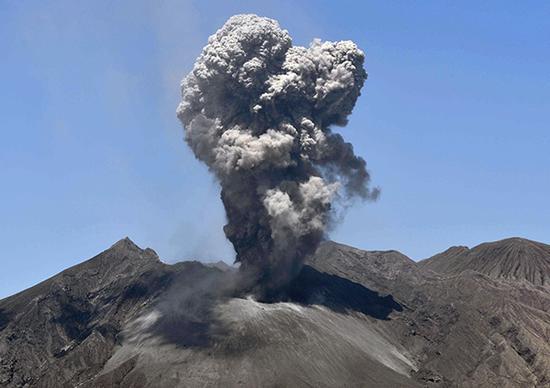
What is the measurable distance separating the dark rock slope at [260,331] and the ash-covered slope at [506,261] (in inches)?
733

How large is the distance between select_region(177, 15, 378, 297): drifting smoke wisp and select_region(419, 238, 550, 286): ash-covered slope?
56350 mm

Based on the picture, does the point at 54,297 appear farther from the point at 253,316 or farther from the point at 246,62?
the point at 246,62

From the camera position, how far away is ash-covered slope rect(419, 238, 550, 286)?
148m

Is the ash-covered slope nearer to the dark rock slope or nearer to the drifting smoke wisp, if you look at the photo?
the dark rock slope

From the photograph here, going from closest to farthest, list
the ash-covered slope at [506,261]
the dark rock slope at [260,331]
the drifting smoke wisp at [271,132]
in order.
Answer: the dark rock slope at [260,331] → the drifting smoke wisp at [271,132] → the ash-covered slope at [506,261]

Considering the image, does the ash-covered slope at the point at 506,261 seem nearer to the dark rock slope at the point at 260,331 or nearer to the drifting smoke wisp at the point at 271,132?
the dark rock slope at the point at 260,331

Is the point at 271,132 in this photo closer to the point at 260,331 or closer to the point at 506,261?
the point at 260,331

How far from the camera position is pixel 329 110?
101125 millimetres

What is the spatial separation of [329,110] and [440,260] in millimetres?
72157

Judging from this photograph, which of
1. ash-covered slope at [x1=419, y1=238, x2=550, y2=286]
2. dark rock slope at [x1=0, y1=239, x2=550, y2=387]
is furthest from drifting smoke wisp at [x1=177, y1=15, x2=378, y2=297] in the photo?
ash-covered slope at [x1=419, y1=238, x2=550, y2=286]

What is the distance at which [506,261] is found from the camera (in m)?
152

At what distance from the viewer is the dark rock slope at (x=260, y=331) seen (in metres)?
83.2

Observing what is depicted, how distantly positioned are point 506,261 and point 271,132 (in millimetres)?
71750

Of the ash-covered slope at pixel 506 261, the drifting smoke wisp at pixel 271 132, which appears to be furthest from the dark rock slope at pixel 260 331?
the ash-covered slope at pixel 506 261
